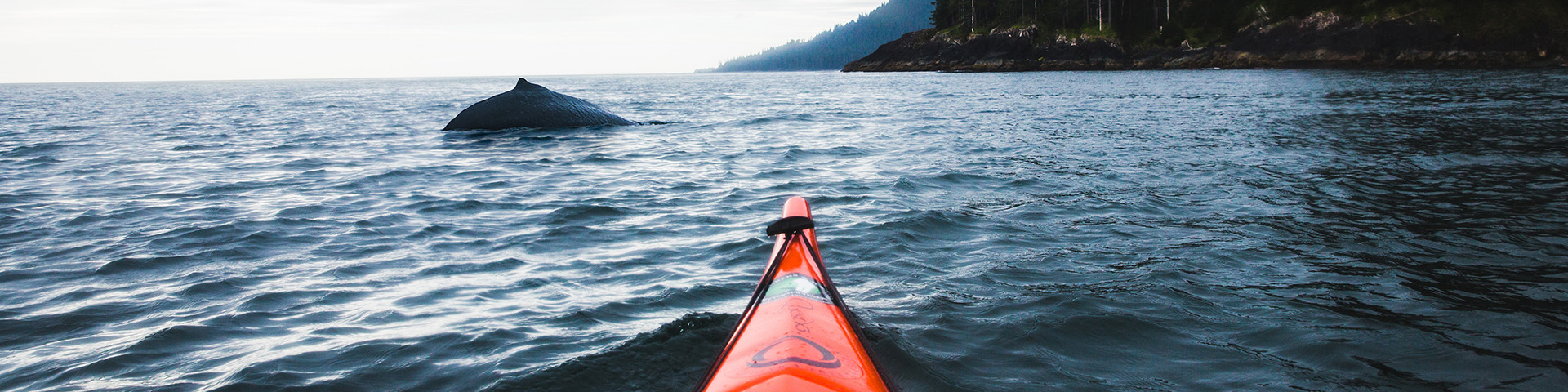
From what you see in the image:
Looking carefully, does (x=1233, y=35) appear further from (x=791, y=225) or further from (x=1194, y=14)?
(x=791, y=225)

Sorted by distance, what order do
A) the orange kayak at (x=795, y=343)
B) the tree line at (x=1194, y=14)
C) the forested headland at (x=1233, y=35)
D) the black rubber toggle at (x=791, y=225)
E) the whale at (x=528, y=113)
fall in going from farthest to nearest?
the tree line at (x=1194, y=14)
the forested headland at (x=1233, y=35)
the whale at (x=528, y=113)
the black rubber toggle at (x=791, y=225)
the orange kayak at (x=795, y=343)

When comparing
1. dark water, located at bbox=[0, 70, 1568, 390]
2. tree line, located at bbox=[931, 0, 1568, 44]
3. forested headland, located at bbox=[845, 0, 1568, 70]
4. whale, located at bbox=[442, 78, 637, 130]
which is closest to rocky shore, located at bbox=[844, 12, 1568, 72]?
forested headland, located at bbox=[845, 0, 1568, 70]

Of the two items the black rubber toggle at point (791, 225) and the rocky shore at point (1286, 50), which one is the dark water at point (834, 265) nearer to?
the black rubber toggle at point (791, 225)

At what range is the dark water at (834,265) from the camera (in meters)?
4.32

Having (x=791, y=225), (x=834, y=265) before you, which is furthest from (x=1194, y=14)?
(x=791, y=225)

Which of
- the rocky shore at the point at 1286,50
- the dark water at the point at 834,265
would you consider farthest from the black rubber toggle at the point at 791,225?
the rocky shore at the point at 1286,50

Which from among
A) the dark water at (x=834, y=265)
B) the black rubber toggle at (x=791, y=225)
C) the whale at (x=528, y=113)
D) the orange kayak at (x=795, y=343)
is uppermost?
the whale at (x=528, y=113)

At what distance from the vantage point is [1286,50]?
62656 millimetres

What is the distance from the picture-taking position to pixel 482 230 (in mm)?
7938

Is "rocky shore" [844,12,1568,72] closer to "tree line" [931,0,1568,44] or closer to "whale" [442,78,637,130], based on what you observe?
"tree line" [931,0,1568,44]

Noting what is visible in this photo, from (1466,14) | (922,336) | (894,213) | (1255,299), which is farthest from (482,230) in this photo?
(1466,14)

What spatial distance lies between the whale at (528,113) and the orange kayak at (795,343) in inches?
618

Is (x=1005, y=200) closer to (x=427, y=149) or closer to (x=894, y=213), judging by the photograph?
(x=894, y=213)

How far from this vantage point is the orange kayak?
2.96 metres
